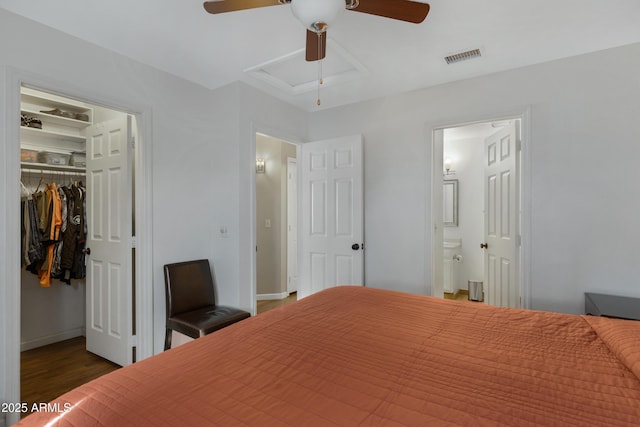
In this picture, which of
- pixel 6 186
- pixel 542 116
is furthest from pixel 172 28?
pixel 542 116

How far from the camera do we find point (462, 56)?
7.88 ft

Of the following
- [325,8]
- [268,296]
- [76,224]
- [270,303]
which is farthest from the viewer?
[268,296]

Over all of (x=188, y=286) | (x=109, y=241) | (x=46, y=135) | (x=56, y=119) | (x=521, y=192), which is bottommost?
(x=188, y=286)

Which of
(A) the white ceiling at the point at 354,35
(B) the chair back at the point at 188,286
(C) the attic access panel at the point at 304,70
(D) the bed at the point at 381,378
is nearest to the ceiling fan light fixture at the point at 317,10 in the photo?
(A) the white ceiling at the point at 354,35

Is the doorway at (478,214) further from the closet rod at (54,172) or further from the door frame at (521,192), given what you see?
the closet rod at (54,172)

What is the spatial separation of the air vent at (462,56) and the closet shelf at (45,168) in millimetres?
3585

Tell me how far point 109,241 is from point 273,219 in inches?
87.6

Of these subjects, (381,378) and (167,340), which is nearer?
(381,378)

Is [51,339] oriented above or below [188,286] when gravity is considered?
below

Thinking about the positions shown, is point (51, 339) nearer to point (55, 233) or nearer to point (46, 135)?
point (55, 233)

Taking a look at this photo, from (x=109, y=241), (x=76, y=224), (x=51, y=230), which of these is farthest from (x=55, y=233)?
(x=109, y=241)

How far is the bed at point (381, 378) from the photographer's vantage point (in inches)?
31.4

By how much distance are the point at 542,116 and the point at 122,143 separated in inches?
135

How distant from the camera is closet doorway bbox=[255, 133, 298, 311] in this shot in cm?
453
